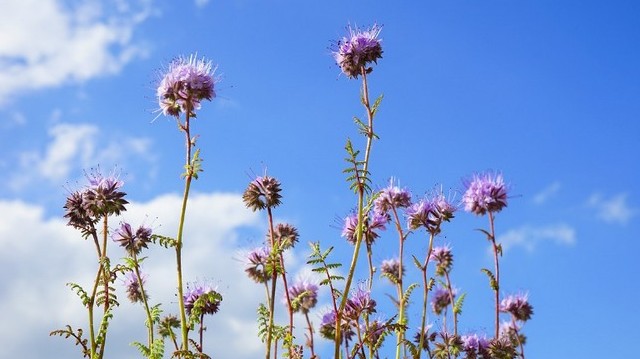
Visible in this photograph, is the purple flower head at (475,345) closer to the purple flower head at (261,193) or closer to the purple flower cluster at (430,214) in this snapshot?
the purple flower cluster at (430,214)

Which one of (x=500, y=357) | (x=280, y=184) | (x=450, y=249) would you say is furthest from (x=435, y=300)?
(x=280, y=184)

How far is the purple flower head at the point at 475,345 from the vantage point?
911 cm

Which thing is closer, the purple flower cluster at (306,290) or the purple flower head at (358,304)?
the purple flower head at (358,304)

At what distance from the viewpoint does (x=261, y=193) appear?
294 inches

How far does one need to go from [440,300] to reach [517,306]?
1.20 meters

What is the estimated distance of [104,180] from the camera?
6.97 m

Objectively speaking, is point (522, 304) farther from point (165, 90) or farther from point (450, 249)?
point (165, 90)

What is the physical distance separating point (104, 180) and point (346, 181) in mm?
2315

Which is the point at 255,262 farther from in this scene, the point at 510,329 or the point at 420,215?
the point at 510,329

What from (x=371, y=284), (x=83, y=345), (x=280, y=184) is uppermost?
(x=280, y=184)

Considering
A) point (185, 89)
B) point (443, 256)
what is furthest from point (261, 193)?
point (443, 256)

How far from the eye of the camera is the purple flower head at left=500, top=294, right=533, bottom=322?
11.7 m

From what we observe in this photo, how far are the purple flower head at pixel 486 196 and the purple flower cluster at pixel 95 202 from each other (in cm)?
462

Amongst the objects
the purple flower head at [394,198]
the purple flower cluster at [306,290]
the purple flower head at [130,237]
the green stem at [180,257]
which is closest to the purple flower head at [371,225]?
the purple flower head at [394,198]
